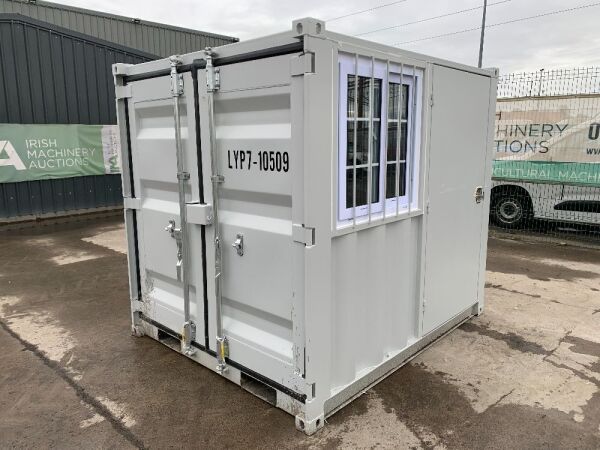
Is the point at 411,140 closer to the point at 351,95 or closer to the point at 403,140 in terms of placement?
the point at 403,140

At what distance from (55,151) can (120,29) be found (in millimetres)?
7301

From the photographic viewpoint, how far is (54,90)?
10.7 metres

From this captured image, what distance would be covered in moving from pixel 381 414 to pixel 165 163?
8.10 feet

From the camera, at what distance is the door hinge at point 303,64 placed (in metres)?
2.61

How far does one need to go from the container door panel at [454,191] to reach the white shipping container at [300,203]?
21 millimetres

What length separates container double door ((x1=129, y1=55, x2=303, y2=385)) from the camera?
2936mm

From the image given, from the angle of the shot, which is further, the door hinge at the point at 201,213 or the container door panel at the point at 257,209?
the door hinge at the point at 201,213

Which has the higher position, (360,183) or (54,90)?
(54,90)

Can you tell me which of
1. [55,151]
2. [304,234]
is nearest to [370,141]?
[304,234]

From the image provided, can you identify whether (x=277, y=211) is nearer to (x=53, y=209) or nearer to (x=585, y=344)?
(x=585, y=344)

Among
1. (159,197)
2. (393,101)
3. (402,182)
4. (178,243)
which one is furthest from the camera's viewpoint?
(159,197)

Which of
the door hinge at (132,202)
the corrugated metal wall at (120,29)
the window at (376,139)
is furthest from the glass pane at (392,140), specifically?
the corrugated metal wall at (120,29)

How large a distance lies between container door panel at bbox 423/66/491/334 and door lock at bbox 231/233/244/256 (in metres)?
1.57

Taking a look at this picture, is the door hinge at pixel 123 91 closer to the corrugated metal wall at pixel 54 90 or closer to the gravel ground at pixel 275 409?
the gravel ground at pixel 275 409
